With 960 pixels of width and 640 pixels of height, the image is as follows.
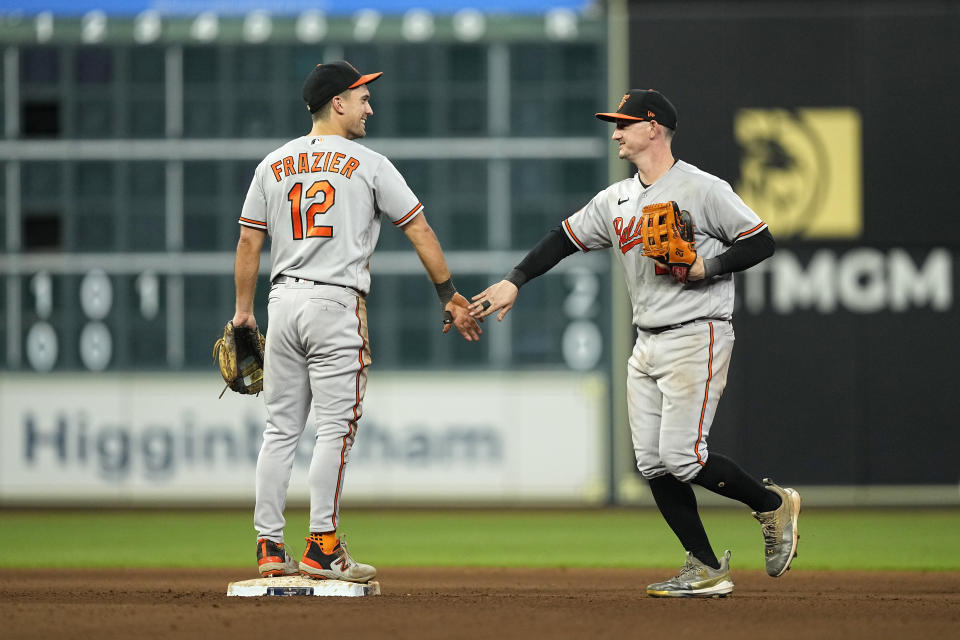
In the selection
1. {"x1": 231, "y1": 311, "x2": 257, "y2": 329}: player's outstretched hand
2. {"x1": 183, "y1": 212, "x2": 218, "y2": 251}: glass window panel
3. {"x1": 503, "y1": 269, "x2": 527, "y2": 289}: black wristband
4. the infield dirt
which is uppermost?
{"x1": 183, "y1": 212, "x2": 218, "y2": 251}: glass window panel

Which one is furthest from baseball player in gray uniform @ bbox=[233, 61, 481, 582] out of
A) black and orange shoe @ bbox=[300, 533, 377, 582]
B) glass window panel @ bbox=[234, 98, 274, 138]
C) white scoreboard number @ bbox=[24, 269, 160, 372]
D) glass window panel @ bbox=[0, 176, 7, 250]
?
glass window panel @ bbox=[0, 176, 7, 250]

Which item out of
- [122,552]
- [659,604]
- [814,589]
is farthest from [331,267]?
[122,552]

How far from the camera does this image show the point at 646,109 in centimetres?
→ 546

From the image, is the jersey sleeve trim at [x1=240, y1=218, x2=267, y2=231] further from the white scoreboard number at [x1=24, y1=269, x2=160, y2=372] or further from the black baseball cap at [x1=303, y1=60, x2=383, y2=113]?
the white scoreboard number at [x1=24, y1=269, x2=160, y2=372]

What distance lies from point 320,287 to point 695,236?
1.42 meters

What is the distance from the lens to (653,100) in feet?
18.0

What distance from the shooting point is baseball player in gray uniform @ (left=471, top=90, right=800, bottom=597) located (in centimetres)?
530

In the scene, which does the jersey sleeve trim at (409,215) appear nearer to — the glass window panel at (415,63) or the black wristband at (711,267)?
the black wristband at (711,267)

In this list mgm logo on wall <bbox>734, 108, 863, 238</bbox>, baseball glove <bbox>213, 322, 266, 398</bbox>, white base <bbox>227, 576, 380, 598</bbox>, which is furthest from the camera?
mgm logo on wall <bbox>734, 108, 863, 238</bbox>

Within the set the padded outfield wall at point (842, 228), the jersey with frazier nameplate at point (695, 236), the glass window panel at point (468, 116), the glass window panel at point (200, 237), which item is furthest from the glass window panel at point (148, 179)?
the jersey with frazier nameplate at point (695, 236)

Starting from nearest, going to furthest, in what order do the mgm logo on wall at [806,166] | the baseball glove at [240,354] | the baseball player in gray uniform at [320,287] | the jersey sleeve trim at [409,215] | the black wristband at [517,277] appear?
the baseball player in gray uniform at [320,287], the jersey sleeve trim at [409,215], the baseball glove at [240,354], the black wristband at [517,277], the mgm logo on wall at [806,166]

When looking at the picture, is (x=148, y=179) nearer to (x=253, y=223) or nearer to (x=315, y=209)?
(x=253, y=223)

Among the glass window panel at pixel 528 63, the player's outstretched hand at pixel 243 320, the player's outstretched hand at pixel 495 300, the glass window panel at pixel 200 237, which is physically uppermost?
the glass window panel at pixel 528 63

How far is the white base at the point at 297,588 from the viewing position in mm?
5039
